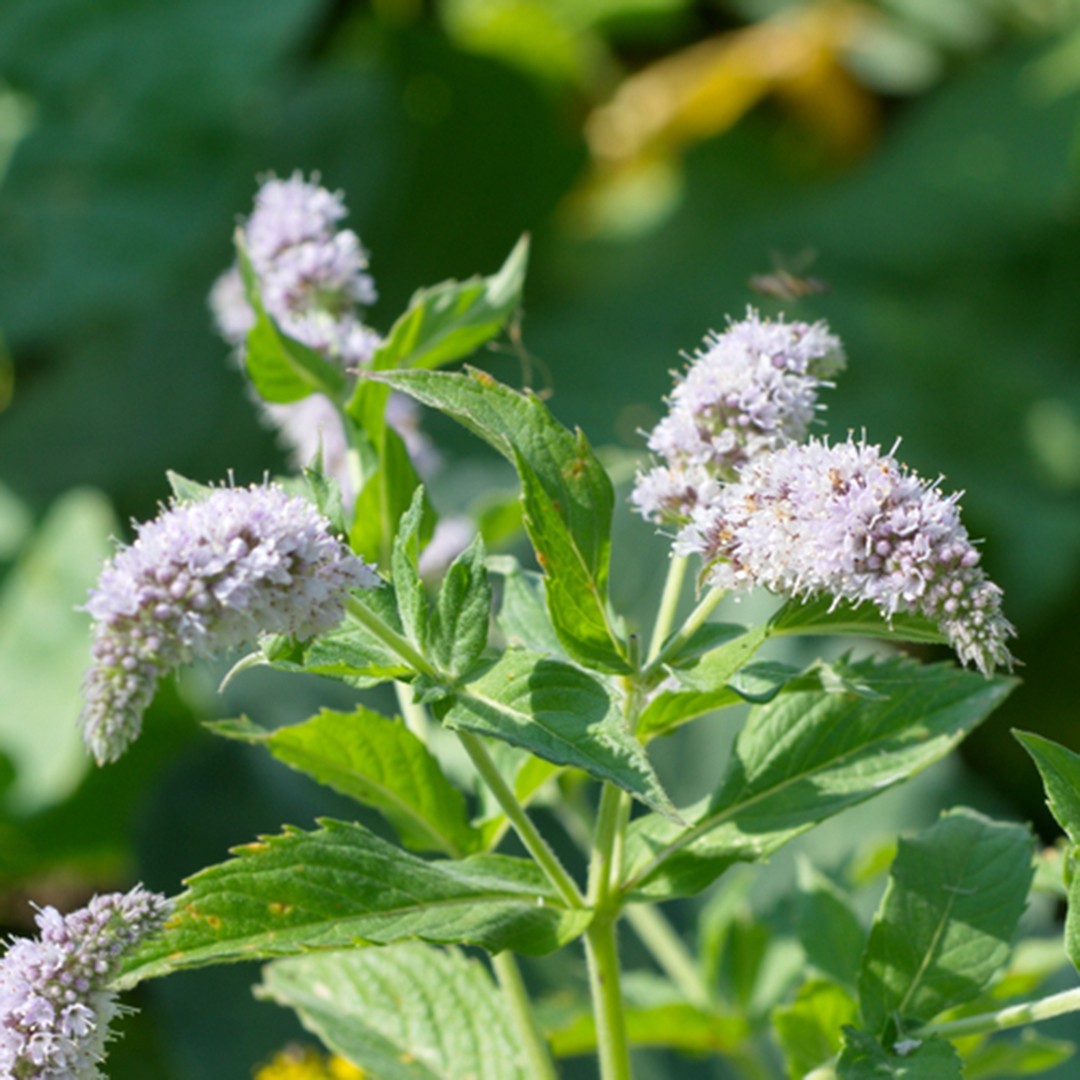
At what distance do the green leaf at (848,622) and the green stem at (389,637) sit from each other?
0.24 meters

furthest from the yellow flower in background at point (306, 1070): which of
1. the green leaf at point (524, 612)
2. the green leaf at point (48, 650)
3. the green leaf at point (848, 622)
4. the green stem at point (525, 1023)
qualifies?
the green leaf at point (48, 650)

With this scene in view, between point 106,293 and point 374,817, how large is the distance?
1839 millimetres

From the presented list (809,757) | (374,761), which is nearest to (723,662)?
(809,757)

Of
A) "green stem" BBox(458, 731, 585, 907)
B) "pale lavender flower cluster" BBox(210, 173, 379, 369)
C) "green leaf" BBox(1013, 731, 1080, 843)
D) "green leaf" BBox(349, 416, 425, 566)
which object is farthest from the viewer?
"pale lavender flower cluster" BBox(210, 173, 379, 369)

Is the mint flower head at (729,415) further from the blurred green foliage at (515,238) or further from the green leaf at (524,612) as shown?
the blurred green foliage at (515,238)

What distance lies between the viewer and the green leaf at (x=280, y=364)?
1.35 meters

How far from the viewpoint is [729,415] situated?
3.68ft

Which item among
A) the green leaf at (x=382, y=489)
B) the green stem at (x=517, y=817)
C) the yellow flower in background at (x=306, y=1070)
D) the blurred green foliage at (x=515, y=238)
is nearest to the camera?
the green stem at (x=517, y=817)

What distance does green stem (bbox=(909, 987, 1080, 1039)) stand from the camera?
101 cm

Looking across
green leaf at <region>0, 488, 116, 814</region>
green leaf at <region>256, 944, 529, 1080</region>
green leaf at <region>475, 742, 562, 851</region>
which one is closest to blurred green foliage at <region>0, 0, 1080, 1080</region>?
green leaf at <region>0, 488, 116, 814</region>

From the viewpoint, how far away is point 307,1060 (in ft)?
5.50

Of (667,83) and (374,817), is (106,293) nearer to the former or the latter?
(374,817)

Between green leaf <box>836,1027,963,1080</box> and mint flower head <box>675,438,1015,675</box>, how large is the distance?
0.30 metres

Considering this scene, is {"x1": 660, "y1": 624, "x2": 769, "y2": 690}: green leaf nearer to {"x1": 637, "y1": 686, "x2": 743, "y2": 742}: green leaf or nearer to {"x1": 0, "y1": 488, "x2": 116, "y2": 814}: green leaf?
{"x1": 637, "y1": 686, "x2": 743, "y2": 742}: green leaf
